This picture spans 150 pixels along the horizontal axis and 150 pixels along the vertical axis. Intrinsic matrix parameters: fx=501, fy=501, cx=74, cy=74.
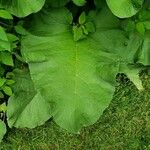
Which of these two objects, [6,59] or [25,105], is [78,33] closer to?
[6,59]

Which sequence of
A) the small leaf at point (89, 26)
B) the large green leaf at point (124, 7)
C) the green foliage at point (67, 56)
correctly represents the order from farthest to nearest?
the small leaf at point (89, 26), the green foliage at point (67, 56), the large green leaf at point (124, 7)

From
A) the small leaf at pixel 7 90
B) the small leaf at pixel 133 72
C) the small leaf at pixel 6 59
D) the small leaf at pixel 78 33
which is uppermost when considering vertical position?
the small leaf at pixel 78 33

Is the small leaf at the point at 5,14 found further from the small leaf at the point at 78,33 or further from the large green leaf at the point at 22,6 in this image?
the small leaf at the point at 78,33

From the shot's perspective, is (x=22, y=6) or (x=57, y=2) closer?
(x=22, y=6)

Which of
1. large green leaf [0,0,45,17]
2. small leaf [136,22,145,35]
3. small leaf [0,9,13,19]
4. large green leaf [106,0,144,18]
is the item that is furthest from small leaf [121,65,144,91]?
small leaf [0,9,13,19]

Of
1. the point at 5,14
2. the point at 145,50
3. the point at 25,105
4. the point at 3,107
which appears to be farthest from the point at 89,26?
the point at 3,107

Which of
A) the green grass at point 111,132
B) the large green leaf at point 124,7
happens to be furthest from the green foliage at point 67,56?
the green grass at point 111,132

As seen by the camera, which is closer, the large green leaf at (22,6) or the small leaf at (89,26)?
the large green leaf at (22,6)

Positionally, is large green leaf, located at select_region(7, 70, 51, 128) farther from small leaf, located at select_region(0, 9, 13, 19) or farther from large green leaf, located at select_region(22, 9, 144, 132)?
small leaf, located at select_region(0, 9, 13, 19)
